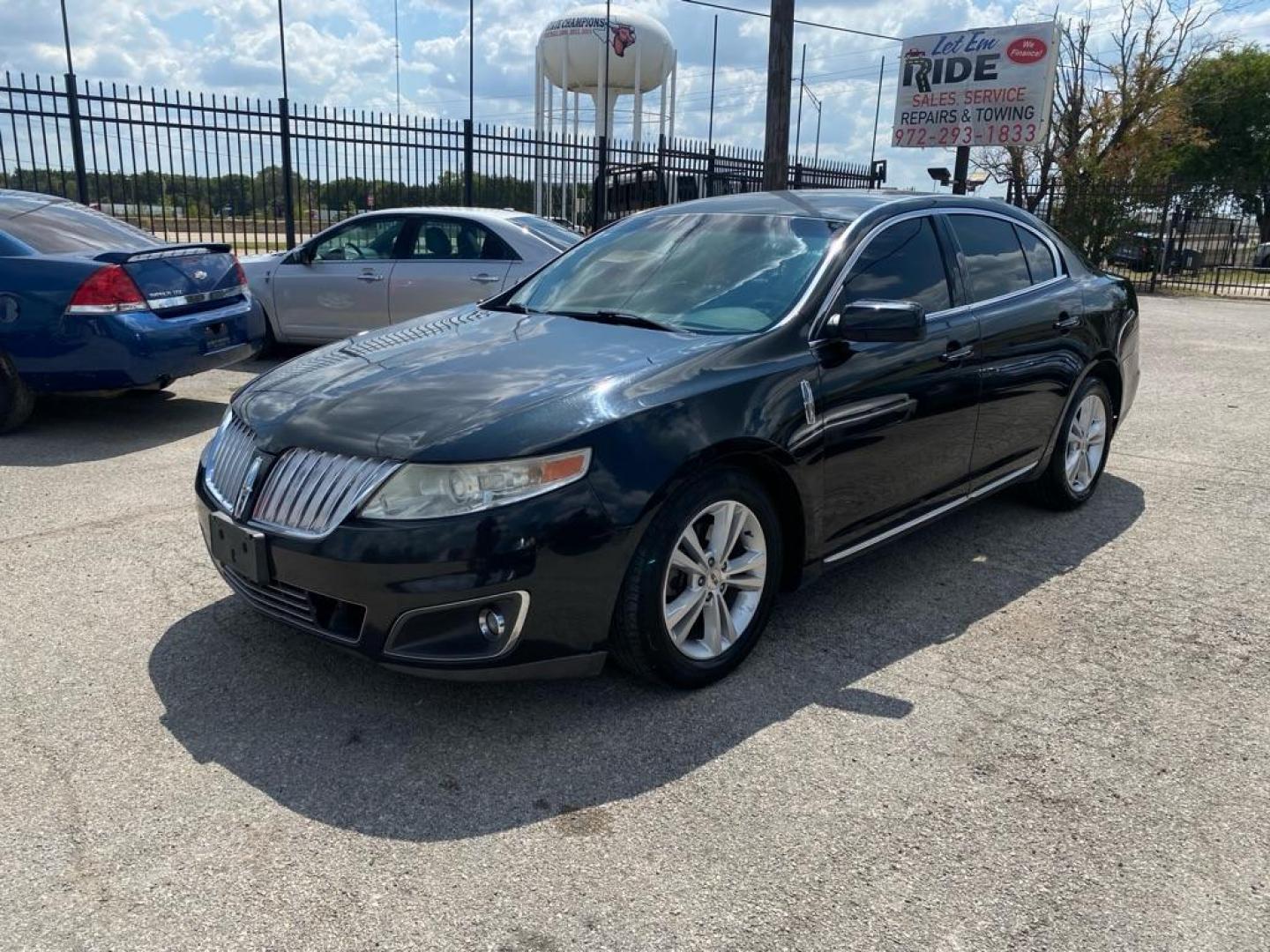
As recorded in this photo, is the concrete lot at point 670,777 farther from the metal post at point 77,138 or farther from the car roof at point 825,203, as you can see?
the metal post at point 77,138

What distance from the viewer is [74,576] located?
4.16m

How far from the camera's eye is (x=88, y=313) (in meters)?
6.23

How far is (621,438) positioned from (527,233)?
5.76m

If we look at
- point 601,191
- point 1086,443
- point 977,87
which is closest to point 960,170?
point 977,87

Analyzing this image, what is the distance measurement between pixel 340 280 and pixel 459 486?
21.4ft

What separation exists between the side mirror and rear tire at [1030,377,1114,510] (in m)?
1.91

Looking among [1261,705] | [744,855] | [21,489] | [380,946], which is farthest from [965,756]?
[21,489]

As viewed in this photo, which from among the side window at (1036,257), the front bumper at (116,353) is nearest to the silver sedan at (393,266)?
the front bumper at (116,353)

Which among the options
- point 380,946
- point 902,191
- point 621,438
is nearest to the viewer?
point 380,946

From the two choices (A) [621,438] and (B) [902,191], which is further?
(B) [902,191]

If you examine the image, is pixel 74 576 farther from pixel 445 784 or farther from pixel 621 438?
pixel 621 438

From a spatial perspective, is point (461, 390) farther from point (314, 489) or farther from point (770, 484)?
point (770, 484)

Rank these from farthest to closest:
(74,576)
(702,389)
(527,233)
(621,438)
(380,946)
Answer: (527,233) < (74,576) < (702,389) < (621,438) < (380,946)

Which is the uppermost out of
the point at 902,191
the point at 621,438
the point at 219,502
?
the point at 902,191
